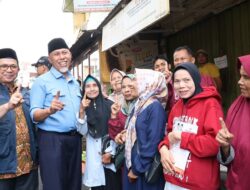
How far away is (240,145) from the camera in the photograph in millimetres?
2713

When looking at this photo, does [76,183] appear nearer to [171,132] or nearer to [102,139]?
[102,139]

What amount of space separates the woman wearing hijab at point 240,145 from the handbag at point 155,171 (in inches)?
26.8

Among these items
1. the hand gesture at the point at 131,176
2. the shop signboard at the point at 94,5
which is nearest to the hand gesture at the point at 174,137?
the hand gesture at the point at 131,176

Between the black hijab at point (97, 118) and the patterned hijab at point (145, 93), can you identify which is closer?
the patterned hijab at point (145, 93)

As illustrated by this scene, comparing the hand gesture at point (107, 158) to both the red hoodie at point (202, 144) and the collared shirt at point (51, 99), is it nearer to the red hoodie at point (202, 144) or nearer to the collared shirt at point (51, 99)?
the collared shirt at point (51, 99)

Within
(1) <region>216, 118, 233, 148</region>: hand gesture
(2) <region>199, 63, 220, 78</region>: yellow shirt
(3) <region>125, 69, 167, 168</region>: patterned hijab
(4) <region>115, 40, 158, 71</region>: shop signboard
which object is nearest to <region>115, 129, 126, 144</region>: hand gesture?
(3) <region>125, 69, 167, 168</region>: patterned hijab

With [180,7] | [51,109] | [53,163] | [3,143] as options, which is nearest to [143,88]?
[51,109]

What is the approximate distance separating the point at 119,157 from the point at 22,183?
1.08 m

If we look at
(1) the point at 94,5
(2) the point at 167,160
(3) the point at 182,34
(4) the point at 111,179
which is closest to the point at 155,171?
Answer: (2) the point at 167,160

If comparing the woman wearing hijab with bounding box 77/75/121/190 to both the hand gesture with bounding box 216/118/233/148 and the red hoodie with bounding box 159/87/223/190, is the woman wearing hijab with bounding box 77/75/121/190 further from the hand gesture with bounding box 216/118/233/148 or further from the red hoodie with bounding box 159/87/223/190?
the hand gesture with bounding box 216/118/233/148

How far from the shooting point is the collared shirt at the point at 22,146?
12.4ft

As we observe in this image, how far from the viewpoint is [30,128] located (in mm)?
3959

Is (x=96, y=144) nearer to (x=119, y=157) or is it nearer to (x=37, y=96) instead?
(x=119, y=157)

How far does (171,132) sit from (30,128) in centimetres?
166
